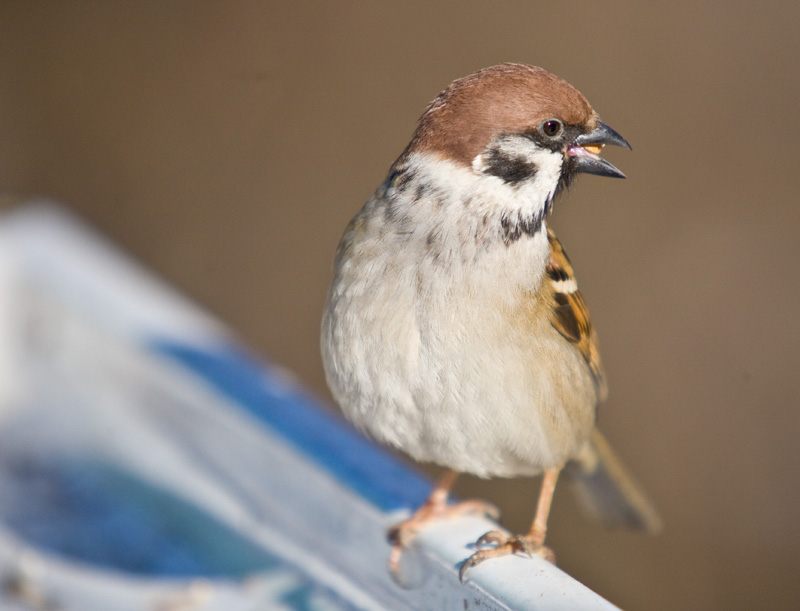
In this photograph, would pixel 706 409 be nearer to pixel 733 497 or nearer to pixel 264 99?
pixel 733 497

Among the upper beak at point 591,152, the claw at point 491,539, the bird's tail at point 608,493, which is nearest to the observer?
the upper beak at point 591,152

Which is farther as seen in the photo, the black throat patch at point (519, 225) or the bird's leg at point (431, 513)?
the bird's leg at point (431, 513)

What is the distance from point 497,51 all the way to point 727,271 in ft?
5.16

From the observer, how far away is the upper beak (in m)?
1.89

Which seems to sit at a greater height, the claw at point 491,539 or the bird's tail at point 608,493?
the bird's tail at point 608,493

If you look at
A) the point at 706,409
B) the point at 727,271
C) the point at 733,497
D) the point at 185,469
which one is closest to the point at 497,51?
the point at 727,271

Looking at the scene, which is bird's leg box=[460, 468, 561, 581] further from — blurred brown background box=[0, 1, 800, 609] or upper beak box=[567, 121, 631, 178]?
blurred brown background box=[0, 1, 800, 609]

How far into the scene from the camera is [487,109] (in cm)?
179

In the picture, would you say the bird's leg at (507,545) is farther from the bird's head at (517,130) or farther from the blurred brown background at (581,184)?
the blurred brown background at (581,184)

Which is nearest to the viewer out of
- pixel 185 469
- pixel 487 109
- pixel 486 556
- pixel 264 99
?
pixel 487 109

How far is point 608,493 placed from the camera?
2.72 metres

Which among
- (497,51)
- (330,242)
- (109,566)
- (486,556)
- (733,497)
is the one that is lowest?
(109,566)

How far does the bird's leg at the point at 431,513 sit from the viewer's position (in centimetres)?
211

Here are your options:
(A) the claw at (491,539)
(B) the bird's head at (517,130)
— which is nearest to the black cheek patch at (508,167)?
(B) the bird's head at (517,130)
